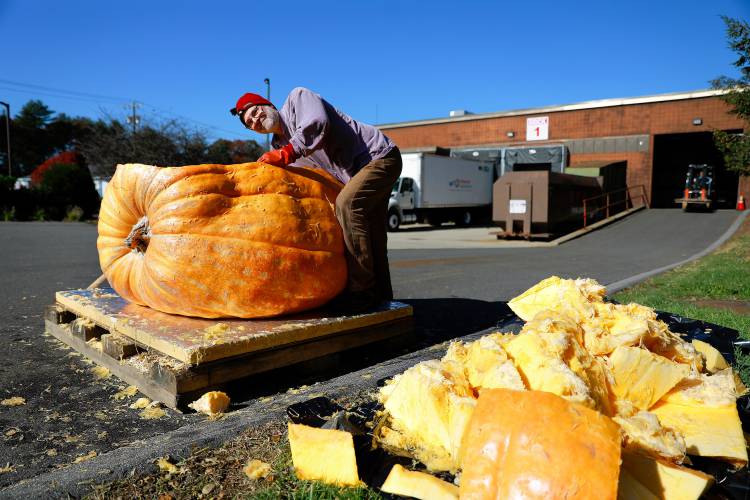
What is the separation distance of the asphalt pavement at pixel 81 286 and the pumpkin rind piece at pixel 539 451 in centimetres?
156

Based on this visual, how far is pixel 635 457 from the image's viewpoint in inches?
65.9

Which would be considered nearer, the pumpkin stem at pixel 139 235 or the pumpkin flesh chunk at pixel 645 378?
the pumpkin flesh chunk at pixel 645 378

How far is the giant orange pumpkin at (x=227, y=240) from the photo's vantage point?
3062 millimetres

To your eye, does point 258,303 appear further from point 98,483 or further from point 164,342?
point 98,483

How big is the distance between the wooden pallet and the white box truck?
17522mm

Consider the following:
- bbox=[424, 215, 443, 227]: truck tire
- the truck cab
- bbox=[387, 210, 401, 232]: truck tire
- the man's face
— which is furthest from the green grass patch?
bbox=[424, 215, 443, 227]: truck tire

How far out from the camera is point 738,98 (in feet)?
35.1

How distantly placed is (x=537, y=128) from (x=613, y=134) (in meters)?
4.43

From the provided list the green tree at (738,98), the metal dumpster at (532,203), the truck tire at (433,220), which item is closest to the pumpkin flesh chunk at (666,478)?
the green tree at (738,98)

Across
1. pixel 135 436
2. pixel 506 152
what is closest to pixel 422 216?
pixel 506 152

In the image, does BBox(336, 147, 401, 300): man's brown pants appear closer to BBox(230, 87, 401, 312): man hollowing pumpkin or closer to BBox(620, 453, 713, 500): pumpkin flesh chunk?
BBox(230, 87, 401, 312): man hollowing pumpkin

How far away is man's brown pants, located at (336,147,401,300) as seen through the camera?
3.49 metres

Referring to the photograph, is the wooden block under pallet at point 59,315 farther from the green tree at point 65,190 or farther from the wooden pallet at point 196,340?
the green tree at point 65,190

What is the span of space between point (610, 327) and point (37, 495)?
2535 millimetres
